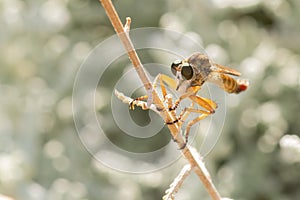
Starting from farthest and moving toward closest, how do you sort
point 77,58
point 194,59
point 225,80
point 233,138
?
point 77,58 → point 233,138 → point 225,80 → point 194,59

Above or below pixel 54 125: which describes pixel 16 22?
above

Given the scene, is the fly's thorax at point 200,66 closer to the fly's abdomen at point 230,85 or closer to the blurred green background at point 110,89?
the fly's abdomen at point 230,85

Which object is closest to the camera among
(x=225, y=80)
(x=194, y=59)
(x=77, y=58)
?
(x=194, y=59)

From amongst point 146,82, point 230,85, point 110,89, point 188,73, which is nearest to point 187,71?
point 188,73

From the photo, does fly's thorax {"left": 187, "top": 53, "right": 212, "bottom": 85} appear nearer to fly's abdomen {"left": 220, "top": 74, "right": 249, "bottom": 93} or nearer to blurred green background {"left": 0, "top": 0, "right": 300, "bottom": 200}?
fly's abdomen {"left": 220, "top": 74, "right": 249, "bottom": 93}

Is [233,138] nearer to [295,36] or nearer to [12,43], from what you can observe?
[295,36]

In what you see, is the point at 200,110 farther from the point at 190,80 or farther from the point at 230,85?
the point at 230,85

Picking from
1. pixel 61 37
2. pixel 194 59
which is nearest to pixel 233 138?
pixel 61 37

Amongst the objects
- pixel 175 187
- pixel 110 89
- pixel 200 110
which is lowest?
pixel 175 187
